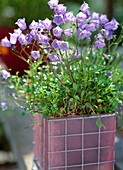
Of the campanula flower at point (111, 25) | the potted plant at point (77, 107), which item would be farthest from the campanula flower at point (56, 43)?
the campanula flower at point (111, 25)

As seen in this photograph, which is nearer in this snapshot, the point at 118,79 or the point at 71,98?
the point at 71,98

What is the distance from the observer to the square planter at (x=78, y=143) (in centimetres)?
102

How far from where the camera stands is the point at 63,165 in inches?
41.6

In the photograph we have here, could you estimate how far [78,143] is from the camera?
3.45 feet

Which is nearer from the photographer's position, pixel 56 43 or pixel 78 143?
pixel 56 43

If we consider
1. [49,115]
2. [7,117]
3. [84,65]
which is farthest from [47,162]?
[7,117]

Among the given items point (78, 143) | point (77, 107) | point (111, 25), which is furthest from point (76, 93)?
point (111, 25)

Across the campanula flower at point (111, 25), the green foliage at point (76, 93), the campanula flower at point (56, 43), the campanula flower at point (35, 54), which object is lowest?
the green foliage at point (76, 93)

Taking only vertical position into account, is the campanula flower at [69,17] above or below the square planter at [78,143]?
above

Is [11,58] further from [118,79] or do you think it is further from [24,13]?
[118,79]

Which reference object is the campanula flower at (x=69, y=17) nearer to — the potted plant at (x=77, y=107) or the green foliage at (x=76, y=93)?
the potted plant at (x=77, y=107)

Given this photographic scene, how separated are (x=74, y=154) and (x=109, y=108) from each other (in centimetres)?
23

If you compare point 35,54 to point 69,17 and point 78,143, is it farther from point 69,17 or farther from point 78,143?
point 78,143

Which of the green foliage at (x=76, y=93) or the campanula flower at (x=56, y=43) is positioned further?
the green foliage at (x=76, y=93)
